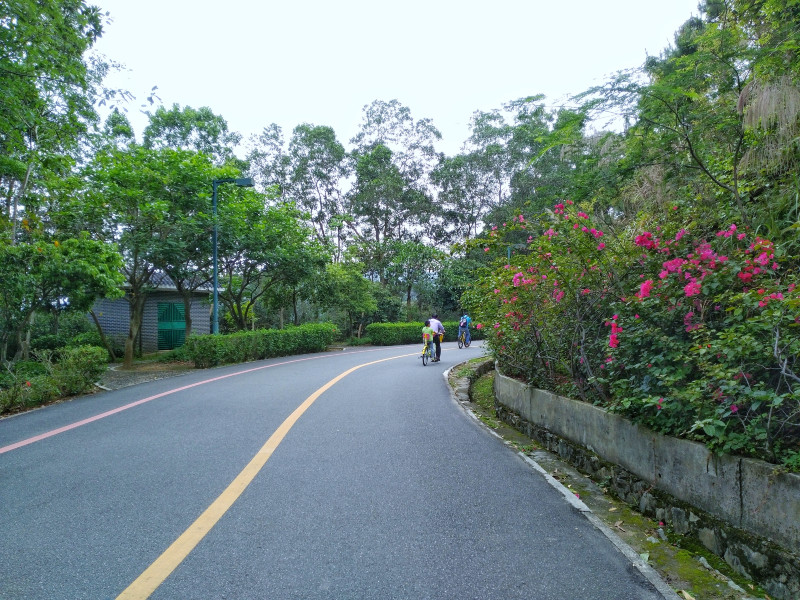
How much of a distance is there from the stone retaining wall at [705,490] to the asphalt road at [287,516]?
0.59 metres

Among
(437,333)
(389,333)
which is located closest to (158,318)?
(389,333)

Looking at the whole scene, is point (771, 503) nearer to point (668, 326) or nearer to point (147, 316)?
point (668, 326)

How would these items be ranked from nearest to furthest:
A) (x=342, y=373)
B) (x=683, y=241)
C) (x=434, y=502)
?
(x=434, y=502)
(x=683, y=241)
(x=342, y=373)

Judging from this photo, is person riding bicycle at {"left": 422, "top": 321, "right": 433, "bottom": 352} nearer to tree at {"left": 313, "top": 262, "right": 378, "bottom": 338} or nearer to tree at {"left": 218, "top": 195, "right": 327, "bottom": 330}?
tree at {"left": 218, "top": 195, "right": 327, "bottom": 330}

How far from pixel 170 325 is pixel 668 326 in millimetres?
27691

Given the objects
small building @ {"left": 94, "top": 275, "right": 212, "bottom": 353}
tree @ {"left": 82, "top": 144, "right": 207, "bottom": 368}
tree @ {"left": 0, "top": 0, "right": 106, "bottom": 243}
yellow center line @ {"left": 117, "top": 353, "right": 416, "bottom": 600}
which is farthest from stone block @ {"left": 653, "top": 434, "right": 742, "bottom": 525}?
small building @ {"left": 94, "top": 275, "right": 212, "bottom": 353}

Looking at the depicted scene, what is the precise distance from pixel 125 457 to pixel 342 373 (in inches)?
359

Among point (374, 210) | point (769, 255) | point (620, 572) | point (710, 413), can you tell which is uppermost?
point (374, 210)

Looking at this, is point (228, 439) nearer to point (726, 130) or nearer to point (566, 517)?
point (566, 517)

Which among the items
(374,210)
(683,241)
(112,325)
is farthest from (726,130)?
(374,210)

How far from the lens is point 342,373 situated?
1490 cm

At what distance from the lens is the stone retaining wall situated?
Answer: 9.74ft

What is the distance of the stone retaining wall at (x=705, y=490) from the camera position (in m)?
2.97

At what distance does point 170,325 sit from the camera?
2828 centimetres
